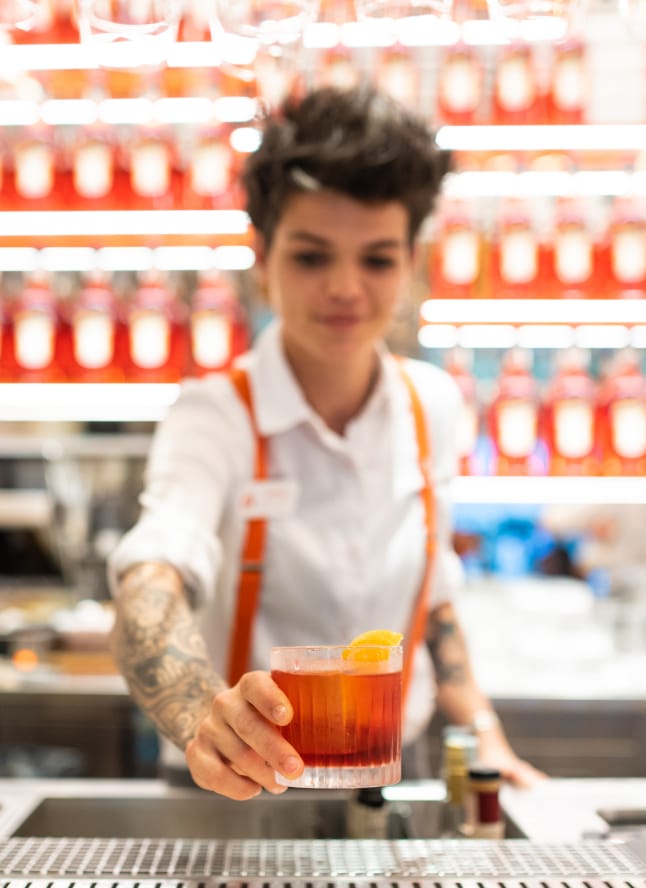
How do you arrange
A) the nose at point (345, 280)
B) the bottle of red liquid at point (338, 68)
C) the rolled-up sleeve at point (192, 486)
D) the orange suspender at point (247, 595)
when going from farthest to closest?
the bottle of red liquid at point (338, 68) → the orange suspender at point (247, 595) → the nose at point (345, 280) → the rolled-up sleeve at point (192, 486)

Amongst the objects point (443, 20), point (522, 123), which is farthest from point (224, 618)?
point (522, 123)

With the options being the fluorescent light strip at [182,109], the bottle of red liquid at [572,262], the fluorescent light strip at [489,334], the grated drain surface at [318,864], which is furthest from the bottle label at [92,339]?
the grated drain surface at [318,864]

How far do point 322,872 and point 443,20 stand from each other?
901mm

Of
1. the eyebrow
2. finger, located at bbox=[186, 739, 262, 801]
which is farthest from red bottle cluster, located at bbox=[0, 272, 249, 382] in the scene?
finger, located at bbox=[186, 739, 262, 801]

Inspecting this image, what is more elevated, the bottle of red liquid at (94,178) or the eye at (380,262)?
the bottle of red liquid at (94,178)

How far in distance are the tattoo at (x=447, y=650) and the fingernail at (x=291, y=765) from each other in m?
1.13

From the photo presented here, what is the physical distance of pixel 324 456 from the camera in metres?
1.98

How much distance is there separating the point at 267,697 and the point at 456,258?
2.25 meters

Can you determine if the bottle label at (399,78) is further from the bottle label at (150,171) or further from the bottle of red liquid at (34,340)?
the bottle of red liquid at (34,340)

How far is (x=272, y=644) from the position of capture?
1878 millimetres

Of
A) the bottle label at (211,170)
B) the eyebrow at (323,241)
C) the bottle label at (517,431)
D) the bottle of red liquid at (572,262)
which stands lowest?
the bottle label at (517,431)

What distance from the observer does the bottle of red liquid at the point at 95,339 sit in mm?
3096

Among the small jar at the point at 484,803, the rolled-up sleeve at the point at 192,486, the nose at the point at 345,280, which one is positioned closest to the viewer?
the small jar at the point at 484,803

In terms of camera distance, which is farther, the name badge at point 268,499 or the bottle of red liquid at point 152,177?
the bottle of red liquid at point 152,177
